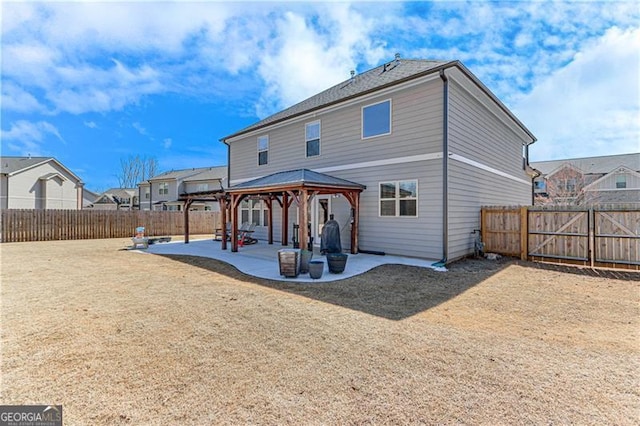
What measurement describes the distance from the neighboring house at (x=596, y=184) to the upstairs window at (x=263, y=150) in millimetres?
26107

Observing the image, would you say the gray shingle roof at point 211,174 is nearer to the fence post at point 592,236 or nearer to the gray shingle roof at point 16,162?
the gray shingle roof at point 16,162

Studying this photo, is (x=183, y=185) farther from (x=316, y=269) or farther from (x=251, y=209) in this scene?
(x=316, y=269)

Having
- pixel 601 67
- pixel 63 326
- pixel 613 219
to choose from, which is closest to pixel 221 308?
pixel 63 326

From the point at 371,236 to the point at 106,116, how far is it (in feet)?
134

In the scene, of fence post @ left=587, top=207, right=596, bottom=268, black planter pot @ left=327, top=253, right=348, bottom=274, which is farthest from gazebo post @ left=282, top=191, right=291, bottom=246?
fence post @ left=587, top=207, right=596, bottom=268

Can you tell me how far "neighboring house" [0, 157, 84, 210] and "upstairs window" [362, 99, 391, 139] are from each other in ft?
98.3

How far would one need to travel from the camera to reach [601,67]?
9.88m

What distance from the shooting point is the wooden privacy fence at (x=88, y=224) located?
1431 cm

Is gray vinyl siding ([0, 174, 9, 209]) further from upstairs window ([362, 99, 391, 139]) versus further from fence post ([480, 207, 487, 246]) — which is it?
fence post ([480, 207, 487, 246])

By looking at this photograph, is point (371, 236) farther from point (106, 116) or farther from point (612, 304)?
point (106, 116)

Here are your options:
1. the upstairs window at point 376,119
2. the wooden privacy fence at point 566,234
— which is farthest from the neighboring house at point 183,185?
the wooden privacy fence at point 566,234

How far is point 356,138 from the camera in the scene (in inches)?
408

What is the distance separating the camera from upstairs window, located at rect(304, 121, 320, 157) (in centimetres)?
1169

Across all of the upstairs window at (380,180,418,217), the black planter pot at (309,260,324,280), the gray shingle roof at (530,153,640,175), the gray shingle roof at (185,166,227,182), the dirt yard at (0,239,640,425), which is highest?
the gray shingle roof at (530,153,640,175)
